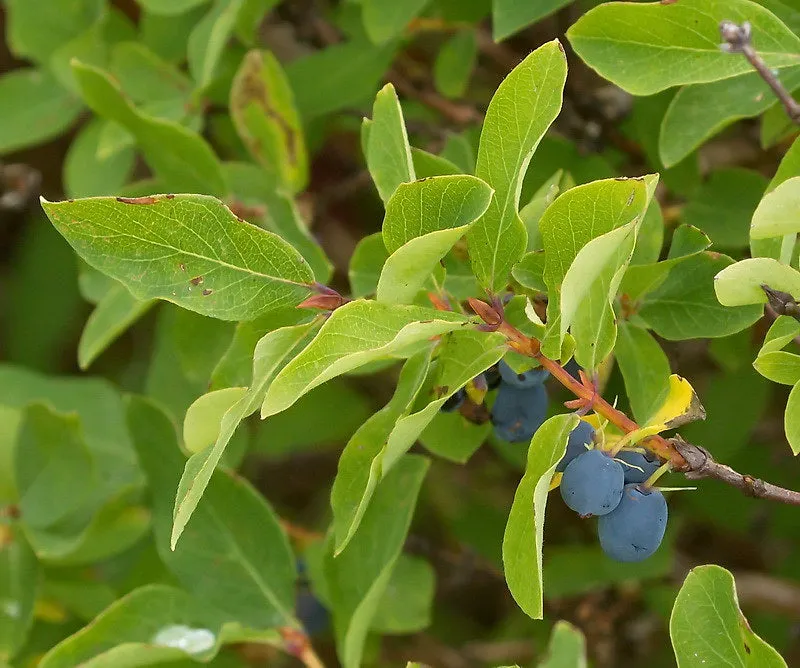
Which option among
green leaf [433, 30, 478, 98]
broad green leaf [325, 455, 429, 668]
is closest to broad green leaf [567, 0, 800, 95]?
broad green leaf [325, 455, 429, 668]

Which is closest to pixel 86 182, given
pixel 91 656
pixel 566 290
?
pixel 91 656

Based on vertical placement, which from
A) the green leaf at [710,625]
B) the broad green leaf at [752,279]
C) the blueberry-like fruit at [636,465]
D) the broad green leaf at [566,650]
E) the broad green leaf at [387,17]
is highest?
the broad green leaf at [387,17]

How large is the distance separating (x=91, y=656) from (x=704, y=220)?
0.82 meters

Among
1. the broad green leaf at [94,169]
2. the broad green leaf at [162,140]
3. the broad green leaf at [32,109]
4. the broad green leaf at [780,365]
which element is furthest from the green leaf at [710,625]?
the broad green leaf at [32,109]

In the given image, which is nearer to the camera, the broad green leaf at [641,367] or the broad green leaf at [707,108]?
the broad green leaf at [641,367]

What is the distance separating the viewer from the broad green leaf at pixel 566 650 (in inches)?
34.9

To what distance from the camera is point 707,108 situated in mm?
1025

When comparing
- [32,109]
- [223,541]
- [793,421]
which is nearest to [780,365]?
[793,421]

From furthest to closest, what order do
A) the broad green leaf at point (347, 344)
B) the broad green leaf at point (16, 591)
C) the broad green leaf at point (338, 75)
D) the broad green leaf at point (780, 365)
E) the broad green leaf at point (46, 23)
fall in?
the broad green leaf at point (46, 23), the broad green leaf at point (338, 75), the broad green leaf at point (16, 591), the broad green leaf at point (780, 365), the broad green leaf at point (347, 344)

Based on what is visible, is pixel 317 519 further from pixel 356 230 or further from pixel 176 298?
pixel 176 298

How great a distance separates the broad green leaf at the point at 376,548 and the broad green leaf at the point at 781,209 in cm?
43

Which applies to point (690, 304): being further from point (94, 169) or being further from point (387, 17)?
point (94, 169)

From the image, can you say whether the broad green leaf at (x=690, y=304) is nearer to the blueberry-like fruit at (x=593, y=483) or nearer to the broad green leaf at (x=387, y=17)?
the blueberry-like fruit at (x=593, y=483)

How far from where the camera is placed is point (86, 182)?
1449mm
